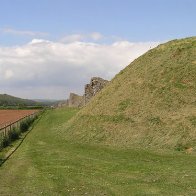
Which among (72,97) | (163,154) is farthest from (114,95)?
(72,97)

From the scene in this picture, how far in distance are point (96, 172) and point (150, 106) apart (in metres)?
14.3

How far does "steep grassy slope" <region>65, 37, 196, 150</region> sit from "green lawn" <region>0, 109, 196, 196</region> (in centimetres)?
275

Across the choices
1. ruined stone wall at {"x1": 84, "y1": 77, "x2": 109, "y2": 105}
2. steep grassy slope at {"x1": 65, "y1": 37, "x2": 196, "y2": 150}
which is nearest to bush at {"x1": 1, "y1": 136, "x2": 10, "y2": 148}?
steep grassy slope at {"x1": 65, "y1": 37, "x2": 196, "y2": 150}

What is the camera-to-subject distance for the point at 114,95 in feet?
121

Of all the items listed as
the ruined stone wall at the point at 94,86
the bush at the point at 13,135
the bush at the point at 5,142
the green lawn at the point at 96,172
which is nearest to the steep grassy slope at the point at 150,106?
the green lawn at the point at 96,172

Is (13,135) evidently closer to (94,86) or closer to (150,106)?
(150,106)

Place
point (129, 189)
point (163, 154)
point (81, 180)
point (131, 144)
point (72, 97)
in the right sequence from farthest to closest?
1. point (72, 97)
2. point (131, 144)
3. point (163, 154)
4. point (81, 180)
5. point (129, 189)

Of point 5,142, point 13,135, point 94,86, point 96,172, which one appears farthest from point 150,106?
point 94,86

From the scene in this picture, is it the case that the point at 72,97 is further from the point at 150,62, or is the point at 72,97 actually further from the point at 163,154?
the point at 163,154

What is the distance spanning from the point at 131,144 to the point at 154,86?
25.2ft

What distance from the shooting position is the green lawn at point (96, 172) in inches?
591

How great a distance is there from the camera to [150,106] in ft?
105

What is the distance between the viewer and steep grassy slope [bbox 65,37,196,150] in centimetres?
2822

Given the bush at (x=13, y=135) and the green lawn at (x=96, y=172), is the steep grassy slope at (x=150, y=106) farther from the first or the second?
the bush at (x=13, y=135)
